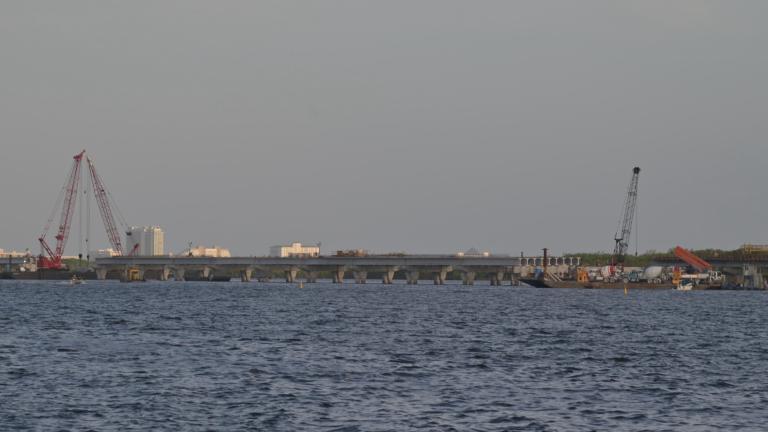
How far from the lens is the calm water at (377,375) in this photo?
52.2 meters

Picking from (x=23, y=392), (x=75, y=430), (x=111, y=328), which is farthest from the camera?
(x=111, y=328)

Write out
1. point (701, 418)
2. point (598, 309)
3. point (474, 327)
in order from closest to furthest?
point (701, 418) < point (474, 327) < point (598, 309)

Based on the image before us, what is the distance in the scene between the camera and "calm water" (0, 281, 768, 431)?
52219 millimetres

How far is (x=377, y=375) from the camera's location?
6906cm

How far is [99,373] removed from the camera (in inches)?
2707

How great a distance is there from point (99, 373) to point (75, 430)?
20891mm

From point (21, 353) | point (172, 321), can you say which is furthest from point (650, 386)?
point (172, 321)

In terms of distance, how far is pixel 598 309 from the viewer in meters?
172

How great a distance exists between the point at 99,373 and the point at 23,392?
9390mm

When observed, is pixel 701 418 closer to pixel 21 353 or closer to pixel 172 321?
pixel 21 353

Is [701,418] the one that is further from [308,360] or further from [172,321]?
[172,321]

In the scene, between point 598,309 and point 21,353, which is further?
point 598,309

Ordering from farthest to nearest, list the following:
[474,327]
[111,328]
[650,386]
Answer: [474,327], [111,328], [650,386]

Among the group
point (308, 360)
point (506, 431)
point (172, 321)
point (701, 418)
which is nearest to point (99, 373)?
point (308, 360)
